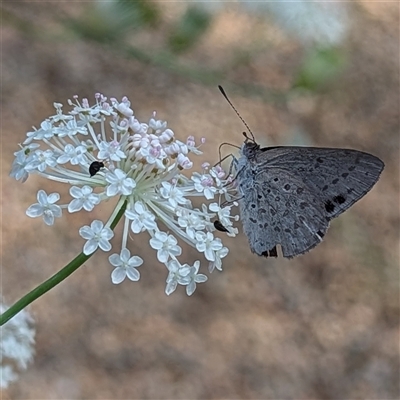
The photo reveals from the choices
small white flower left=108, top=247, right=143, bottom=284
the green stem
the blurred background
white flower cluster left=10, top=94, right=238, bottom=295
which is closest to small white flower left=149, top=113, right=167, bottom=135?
white flower cluster left=10, top=94, right=238, bottom=295

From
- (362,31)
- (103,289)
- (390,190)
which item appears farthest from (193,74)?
(362,31)

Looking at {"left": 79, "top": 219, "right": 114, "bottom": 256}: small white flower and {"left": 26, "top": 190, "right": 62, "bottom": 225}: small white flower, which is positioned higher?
{"left": 26, "top": 190, "right": 62, "bottom": 225}: small white flower

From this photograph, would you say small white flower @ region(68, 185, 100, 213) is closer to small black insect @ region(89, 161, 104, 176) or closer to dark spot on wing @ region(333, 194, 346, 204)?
small black insect @ region(89, 161, 104, 176)

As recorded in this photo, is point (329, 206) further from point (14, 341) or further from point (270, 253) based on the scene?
point (14, 341)

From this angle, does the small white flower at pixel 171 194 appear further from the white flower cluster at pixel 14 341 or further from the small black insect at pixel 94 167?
the white flower cluster at pixel 14 341

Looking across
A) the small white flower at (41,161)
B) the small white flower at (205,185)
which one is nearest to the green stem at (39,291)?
the small white flower at (41,161)

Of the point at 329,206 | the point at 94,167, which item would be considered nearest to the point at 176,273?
the point at 94,167
